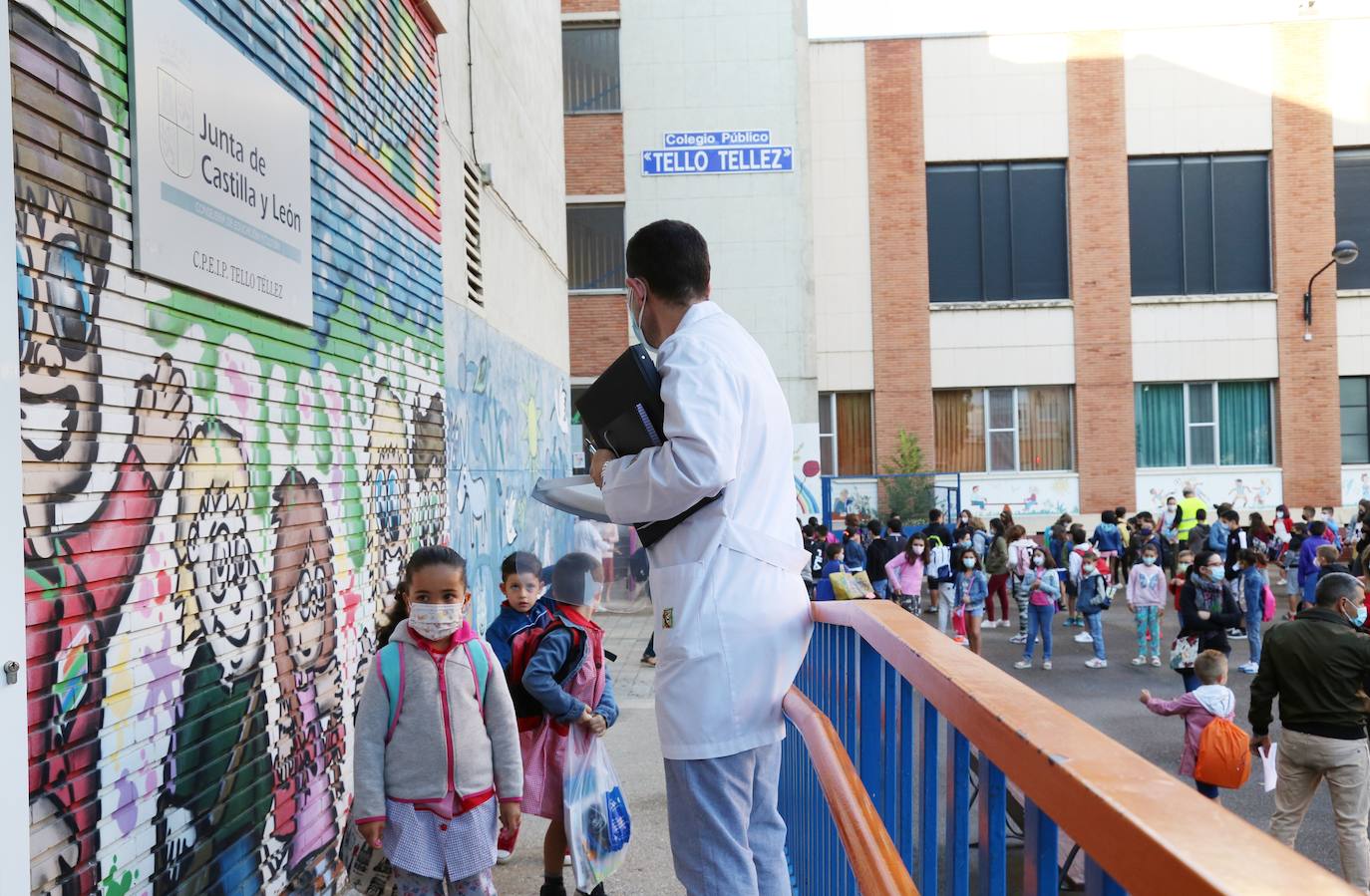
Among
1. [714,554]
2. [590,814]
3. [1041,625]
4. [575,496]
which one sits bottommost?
[1041,625]

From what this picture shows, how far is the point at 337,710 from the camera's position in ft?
20.3

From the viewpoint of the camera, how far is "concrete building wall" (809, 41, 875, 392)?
1203 inches

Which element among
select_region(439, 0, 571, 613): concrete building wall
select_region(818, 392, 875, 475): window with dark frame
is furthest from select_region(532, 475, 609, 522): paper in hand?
select_region(818, 392, 875, 475): window with dark frame

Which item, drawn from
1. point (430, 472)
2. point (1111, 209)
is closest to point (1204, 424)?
point (1111, 209)

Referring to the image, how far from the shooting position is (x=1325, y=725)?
7488mm

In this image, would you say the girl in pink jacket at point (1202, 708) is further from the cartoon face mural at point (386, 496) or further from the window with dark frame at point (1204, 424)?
the window with dark frame at point (1204, 424)

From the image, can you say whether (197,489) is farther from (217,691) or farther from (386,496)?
(386,496)

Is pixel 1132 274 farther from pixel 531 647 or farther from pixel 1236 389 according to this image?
pixel 531 647

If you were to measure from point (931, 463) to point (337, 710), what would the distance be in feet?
84.3

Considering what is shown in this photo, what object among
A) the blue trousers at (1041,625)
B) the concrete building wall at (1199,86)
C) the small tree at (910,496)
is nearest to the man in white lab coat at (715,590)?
the blue trousers at (1041,625)

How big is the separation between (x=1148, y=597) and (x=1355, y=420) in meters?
20.0

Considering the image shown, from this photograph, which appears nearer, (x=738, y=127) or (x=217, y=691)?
(x=217, y=691)

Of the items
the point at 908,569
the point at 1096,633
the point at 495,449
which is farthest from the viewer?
the point at 908,569

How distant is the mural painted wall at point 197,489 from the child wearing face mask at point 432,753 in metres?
0.77
